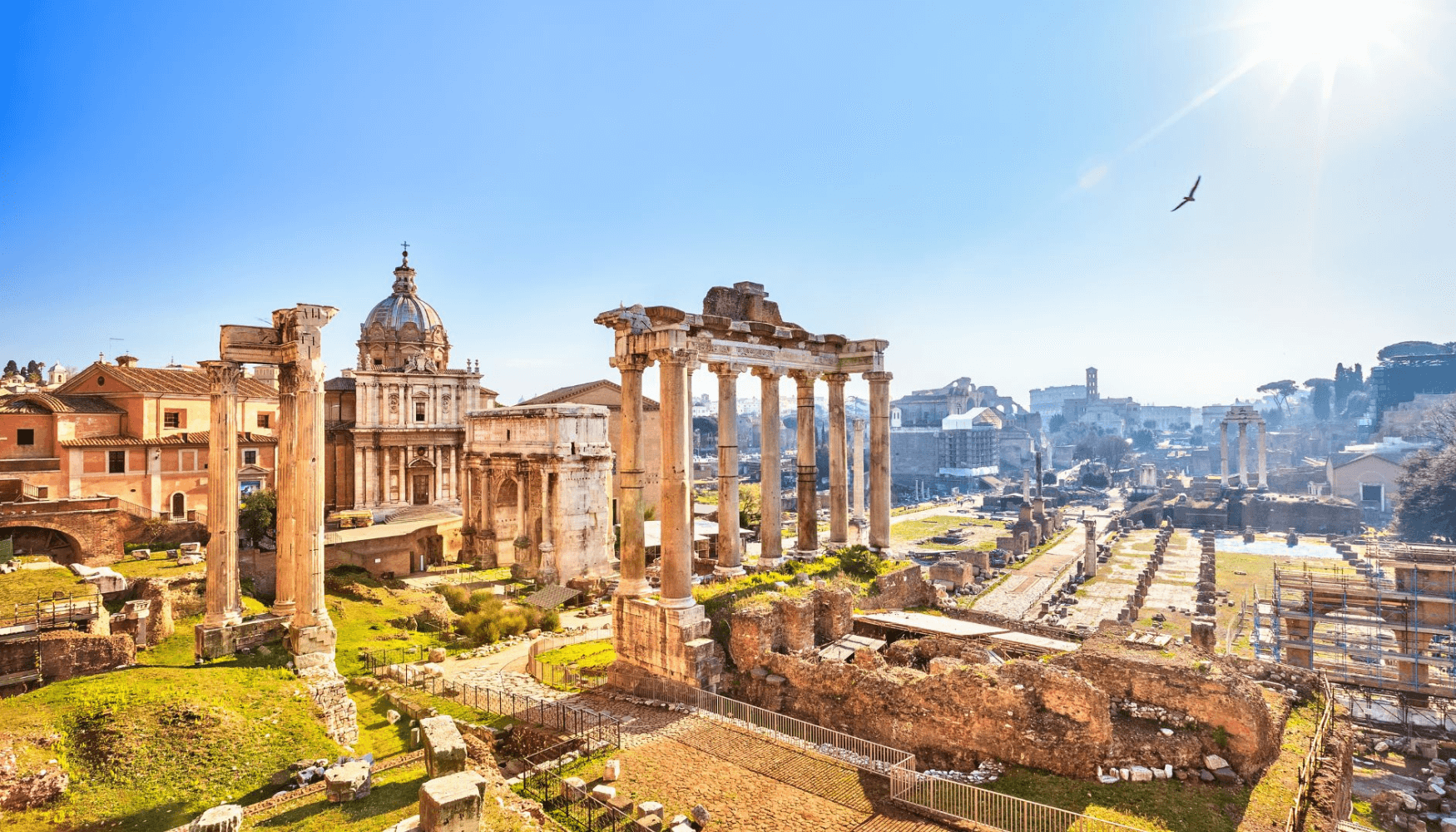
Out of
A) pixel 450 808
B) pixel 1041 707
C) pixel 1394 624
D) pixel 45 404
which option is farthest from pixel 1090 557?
pixel 45 404

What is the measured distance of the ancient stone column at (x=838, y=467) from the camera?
67.4 ft

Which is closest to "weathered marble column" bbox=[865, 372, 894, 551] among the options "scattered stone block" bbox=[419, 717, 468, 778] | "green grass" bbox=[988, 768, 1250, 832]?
"green grass" bbox=[988, 768, 1250, 832]

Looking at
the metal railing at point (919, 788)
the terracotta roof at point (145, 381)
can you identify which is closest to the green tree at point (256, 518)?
the terracotta roof at point (145, 381)

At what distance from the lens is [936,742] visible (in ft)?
39.5

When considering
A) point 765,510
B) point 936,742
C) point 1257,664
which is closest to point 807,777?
point 936,742

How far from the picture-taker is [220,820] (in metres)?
8.02

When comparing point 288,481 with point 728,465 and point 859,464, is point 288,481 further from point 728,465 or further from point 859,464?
point 859,464

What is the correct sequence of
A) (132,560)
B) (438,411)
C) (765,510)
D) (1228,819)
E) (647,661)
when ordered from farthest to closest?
(438,411) < (132,560) < (765,510) < (647,661) < (1228,819)

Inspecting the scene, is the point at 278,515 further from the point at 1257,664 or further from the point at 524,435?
the point at 1257,664

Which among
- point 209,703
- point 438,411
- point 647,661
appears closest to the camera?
point 209,703

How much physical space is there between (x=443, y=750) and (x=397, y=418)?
3637 centimetres

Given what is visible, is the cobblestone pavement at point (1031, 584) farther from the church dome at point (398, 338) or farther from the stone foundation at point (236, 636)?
the church dome at point (398, 338)

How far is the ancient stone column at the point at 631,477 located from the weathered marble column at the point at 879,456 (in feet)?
23.6

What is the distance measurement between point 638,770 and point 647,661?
3935 mm
